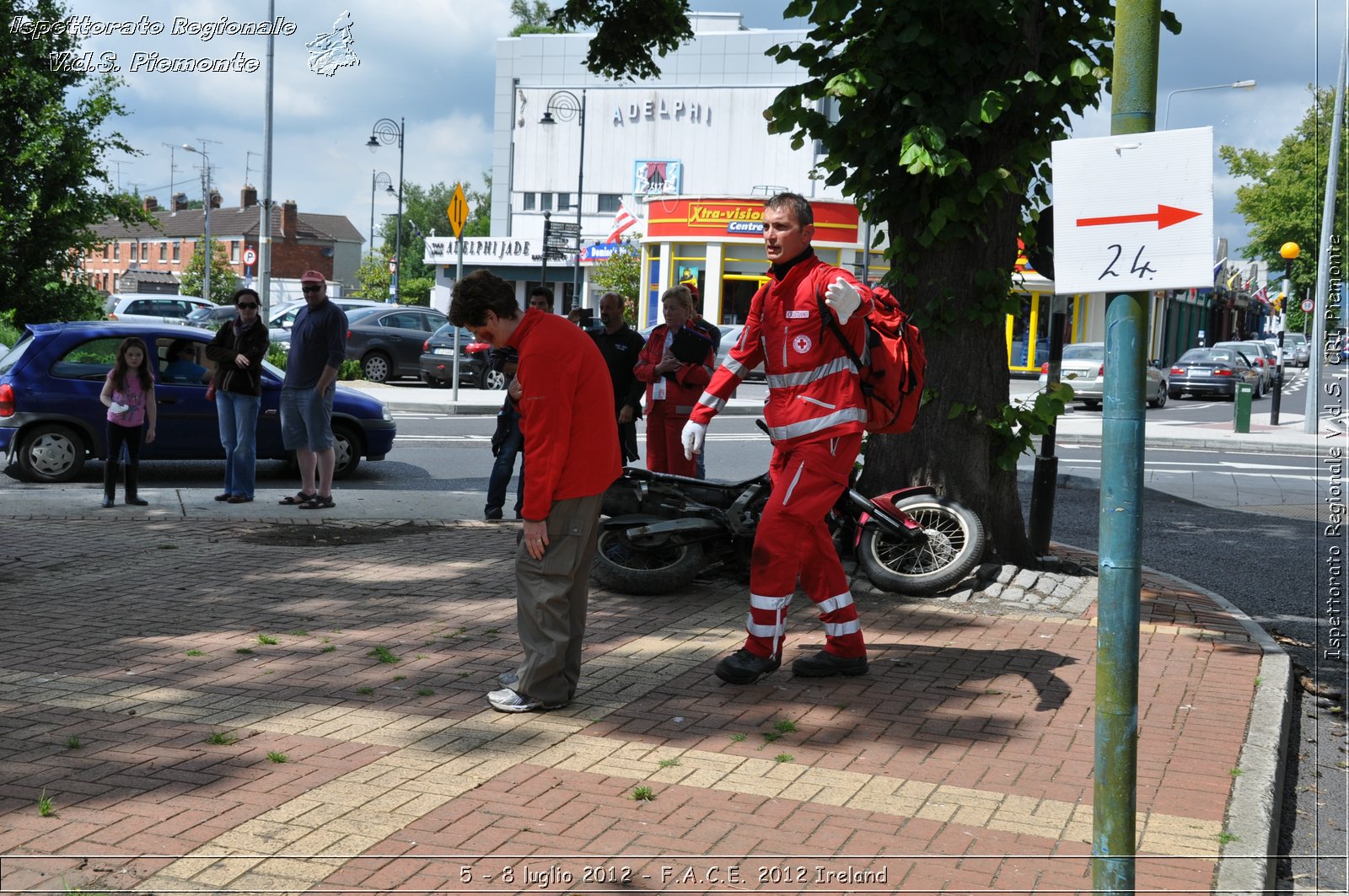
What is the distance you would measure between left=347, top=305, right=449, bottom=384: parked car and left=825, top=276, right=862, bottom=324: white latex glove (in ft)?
72.0

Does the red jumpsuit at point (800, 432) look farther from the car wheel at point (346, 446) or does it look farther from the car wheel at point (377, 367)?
the car wheel at point (377, 367)

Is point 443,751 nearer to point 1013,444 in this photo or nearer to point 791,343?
point 791,343

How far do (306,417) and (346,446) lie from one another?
3.02 metres

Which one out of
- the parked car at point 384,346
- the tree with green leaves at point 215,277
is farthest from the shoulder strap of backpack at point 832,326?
the tree with green leaves at point 215,277

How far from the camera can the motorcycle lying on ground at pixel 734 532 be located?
24.3 ft

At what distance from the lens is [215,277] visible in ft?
229

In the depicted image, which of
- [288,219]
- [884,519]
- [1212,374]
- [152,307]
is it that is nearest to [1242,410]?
[1212,374]

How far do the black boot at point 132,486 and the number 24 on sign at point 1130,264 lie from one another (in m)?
9.03

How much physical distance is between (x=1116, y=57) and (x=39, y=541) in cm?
803

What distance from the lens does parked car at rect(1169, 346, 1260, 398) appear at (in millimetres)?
36031

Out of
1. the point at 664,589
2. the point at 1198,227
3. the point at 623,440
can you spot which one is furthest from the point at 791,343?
the point at 623,440

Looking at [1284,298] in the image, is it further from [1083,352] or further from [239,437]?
[239,437]

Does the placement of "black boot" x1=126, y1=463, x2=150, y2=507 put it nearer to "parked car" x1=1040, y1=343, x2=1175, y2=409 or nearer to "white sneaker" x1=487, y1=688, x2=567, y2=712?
"white sneaker" x1=487, y1=688, x2=567, y2=712

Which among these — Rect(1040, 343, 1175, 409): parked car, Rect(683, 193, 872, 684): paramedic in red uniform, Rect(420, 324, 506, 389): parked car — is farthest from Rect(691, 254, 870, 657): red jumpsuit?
Rect(1040, 343, 1175, 409): parked car
